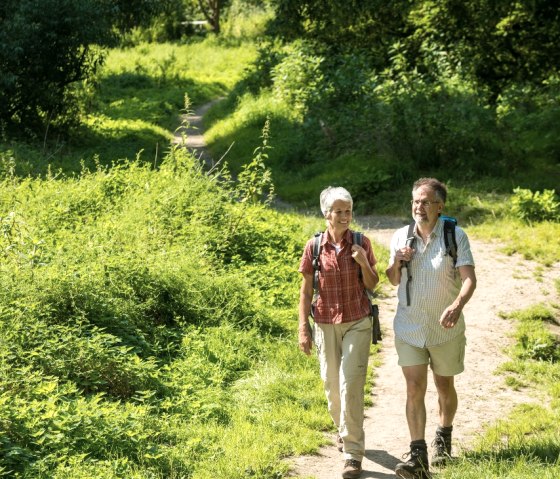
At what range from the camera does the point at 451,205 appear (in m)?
14.8

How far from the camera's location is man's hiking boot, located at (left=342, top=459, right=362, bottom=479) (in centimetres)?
607

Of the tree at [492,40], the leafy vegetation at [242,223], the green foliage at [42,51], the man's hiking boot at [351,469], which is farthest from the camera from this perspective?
the tree at [492,40]

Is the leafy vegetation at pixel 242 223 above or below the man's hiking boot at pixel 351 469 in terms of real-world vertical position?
above

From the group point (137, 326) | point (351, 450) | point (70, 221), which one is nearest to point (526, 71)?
point (70, 221)

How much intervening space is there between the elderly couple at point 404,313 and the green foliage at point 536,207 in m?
7.76

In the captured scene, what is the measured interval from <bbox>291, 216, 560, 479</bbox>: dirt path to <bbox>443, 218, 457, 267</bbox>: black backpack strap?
4.89 feet

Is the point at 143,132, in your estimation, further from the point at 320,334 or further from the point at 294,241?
the point at 320,334

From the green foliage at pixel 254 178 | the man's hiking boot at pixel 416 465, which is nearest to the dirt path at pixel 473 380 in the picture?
the man's hiking boot at pixel 416 465

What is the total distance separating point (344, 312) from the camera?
619 centimetres

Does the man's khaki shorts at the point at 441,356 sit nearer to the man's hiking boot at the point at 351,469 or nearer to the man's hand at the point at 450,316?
the man's hand at the point at 450,316

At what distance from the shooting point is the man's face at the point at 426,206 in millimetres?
5926

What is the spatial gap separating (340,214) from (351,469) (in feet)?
5.54

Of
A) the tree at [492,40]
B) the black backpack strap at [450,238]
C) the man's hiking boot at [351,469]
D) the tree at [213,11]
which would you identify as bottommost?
the man's hiking boot at [351,469]

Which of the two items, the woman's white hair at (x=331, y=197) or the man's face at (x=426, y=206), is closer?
the man's face at (x=426, y=206)
